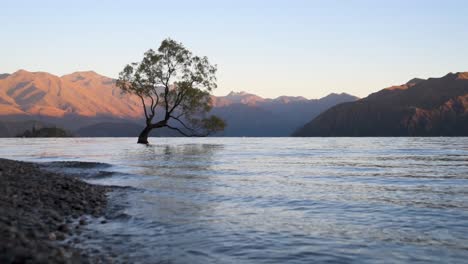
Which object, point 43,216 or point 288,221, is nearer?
point 43,216

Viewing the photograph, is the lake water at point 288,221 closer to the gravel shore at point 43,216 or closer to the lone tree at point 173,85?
the gravel shore at point 43,216

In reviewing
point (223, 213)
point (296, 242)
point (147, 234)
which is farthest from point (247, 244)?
point (223, 213)

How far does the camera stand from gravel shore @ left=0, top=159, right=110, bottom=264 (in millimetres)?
8633

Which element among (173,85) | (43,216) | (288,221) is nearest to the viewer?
(43,216)

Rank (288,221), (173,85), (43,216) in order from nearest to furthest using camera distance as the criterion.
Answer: (43,216) < (288,221) < (173,85)

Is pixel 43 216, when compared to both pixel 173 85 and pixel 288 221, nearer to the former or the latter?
pixel 288 221

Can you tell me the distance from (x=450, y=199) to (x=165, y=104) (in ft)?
230

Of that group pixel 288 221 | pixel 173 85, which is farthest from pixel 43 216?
pixel 173 85

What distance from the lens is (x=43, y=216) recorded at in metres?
13.3

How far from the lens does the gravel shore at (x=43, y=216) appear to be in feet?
28.3

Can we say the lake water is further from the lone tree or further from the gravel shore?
the lone tree

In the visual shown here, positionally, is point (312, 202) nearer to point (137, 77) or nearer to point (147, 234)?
point (147, 234)

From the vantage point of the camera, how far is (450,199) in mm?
18562

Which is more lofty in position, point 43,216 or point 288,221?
point 43,216
